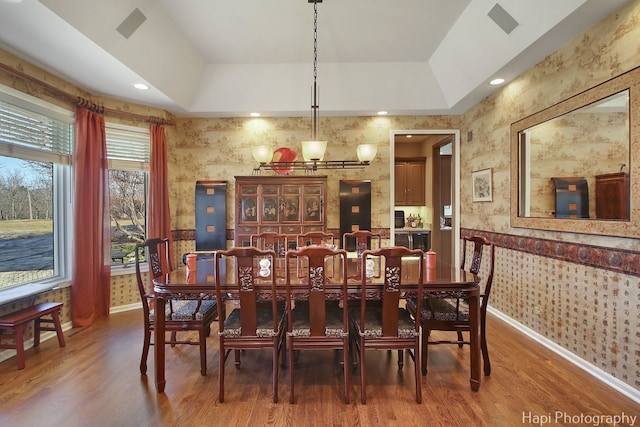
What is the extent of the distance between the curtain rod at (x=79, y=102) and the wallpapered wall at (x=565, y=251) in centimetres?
451

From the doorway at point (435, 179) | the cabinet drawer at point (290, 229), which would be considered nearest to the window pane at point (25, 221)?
the cabinet drawer at point (290, 229)

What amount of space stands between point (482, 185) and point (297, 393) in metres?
3.40

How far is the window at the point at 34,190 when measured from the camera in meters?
2.68

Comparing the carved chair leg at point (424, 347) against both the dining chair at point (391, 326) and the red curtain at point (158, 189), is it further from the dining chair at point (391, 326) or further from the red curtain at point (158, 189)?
the red curtain at point (158, 189)

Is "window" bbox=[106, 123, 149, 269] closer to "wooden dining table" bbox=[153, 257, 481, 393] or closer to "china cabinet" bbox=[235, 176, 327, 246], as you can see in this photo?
"china cabinet" bbox=[235, 176, 327, 246]

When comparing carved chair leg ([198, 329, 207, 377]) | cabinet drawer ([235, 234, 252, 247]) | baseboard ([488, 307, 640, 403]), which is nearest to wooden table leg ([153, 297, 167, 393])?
carved chair leg ([198, 329, 207, 377])

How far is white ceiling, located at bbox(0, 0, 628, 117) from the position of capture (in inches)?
91.7

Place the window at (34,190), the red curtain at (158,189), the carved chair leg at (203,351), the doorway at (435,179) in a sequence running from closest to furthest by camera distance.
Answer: the carved chair leg at (203,351)
the window at (34,190)
the red curtain at (158,189)
the doorway at (435,179)

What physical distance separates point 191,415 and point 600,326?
3083mm

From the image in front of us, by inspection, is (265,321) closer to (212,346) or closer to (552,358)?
(212,346)

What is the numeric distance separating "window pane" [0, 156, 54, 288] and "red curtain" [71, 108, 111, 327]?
25 centimetres

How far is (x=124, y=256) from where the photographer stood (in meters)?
3.90

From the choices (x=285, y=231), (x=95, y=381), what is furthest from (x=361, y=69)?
(x=95, y=381)

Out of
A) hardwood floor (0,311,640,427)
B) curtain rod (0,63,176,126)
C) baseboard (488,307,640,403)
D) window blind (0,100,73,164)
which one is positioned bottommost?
hardwood floor (0,311,640,427)
